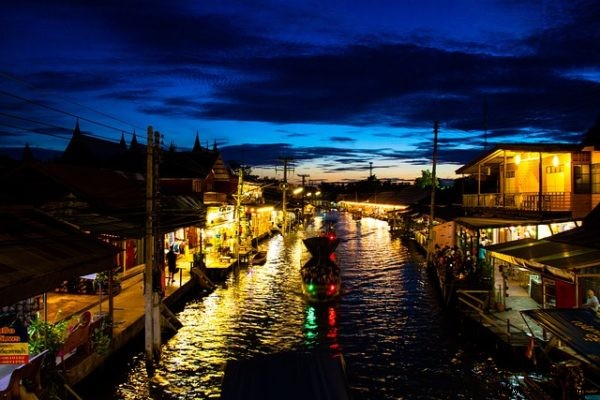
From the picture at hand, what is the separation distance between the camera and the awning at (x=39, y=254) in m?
12.2

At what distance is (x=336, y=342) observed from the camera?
2186 cm

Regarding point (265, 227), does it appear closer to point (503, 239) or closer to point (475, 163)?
point (475, 163)

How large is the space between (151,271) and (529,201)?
2166 centimetres

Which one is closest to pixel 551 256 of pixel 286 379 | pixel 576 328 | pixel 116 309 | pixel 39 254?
pixel 576 328

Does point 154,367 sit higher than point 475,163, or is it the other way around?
point 475,163

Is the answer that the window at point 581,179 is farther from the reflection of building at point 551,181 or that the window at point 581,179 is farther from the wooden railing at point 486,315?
the wooden railing at point 486,315

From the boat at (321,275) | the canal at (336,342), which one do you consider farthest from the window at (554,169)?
the boat at (321,275)

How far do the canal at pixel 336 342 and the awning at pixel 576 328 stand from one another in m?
3.80

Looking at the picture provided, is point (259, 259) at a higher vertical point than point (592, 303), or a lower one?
lower

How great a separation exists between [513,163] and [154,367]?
28.2m

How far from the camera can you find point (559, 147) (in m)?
27.4

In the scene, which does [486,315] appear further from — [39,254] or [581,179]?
[39,254]

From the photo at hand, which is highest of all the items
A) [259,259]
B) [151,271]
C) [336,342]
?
[151,271]

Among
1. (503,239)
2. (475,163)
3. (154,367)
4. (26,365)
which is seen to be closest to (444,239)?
(475,163)
